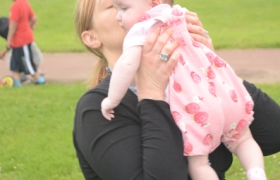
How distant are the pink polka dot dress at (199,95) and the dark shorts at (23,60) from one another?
7373mm

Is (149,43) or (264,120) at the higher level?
(149,43)

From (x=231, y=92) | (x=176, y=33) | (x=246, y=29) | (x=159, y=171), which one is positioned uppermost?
(x=176, y=33)

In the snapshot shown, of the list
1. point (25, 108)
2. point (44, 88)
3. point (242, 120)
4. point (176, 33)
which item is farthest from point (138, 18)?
point (44, 88)

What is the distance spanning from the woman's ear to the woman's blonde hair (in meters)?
0.03

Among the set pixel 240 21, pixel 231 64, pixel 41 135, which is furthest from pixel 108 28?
pixel 240 21

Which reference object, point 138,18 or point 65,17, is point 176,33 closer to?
point 138,18

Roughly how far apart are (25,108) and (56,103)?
39cm

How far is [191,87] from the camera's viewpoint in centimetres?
209

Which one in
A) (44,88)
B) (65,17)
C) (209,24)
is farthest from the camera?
(65,17)

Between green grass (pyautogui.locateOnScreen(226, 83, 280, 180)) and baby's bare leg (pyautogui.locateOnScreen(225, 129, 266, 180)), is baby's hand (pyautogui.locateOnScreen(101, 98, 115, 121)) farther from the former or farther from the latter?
green grass (pyautogui.locateOnScreen(226, 83, 280, 180))

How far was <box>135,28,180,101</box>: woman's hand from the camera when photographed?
2.09m

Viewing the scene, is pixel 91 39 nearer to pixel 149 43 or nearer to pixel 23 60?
pixel 149 43

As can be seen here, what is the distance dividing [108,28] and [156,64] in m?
0.39

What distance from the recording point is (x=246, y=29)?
44.5 feet
